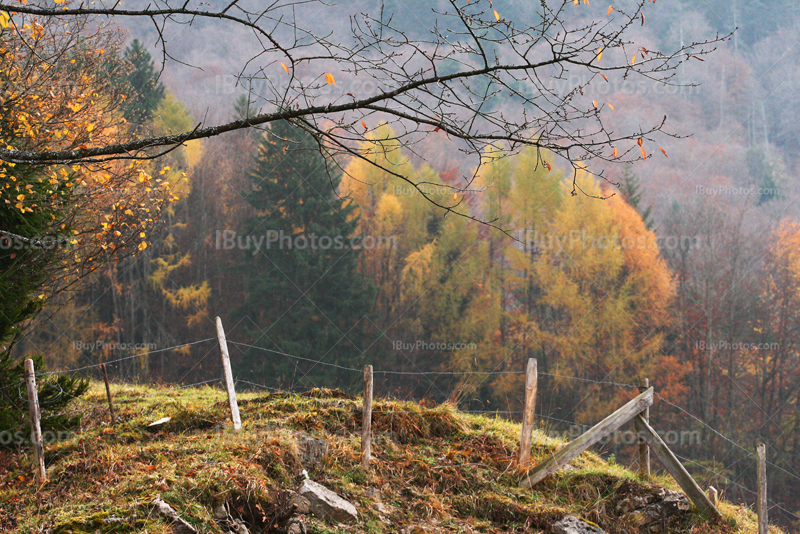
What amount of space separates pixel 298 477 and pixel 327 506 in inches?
23.6

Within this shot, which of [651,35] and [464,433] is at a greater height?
[651,35]

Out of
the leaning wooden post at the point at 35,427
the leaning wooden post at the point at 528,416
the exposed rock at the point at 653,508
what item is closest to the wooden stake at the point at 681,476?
the exposed rock at the point at 653,508

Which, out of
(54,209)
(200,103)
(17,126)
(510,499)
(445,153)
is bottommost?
(510,499)

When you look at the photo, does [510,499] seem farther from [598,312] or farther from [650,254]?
[650,254]

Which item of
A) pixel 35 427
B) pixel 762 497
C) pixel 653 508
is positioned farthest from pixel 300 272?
pixel 762 497

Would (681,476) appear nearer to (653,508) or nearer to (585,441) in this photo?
(653,508)

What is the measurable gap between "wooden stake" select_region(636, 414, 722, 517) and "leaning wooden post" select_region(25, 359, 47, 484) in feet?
19.8

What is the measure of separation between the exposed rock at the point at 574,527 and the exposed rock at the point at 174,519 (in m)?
3.36

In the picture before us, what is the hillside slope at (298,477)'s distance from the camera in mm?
4789

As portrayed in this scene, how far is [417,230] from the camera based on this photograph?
28969 millimetres

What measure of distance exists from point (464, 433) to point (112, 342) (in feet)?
72.8

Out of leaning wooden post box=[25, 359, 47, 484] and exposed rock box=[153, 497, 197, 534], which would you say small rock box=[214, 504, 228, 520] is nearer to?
exposed rock box=[153, 497, 197, 534]

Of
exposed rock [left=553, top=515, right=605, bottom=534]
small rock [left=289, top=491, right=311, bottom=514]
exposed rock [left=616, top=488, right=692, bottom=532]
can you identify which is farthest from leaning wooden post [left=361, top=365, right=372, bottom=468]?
exposed rock [left=616, top=488, right=692, bottom=532]

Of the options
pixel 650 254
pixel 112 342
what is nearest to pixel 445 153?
pixel 650 254
